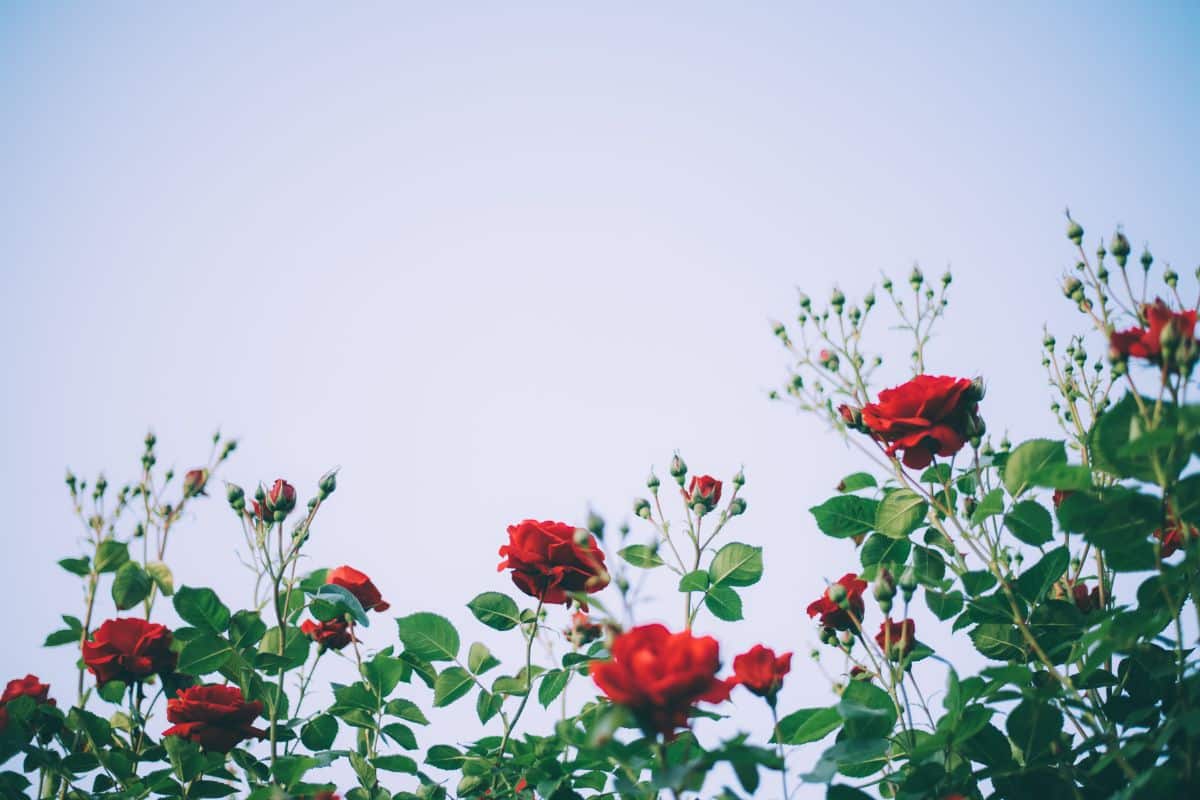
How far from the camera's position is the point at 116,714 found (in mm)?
2863

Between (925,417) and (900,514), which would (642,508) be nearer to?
(900,514)

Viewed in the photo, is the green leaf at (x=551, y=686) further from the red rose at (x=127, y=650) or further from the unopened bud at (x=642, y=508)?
the red rose at (x=127, y=650)

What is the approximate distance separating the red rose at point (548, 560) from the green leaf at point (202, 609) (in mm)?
853

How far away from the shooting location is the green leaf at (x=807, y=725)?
1799mm

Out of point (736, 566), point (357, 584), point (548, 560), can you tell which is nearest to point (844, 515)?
point (736, 566)

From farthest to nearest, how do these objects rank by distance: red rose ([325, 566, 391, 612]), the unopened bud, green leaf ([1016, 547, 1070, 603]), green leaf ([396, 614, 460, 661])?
the unopened bud, red rose ([325, 566, 391, 612]), green leaf ([396, 614, 460, 661]), green leaf ([1016, 547, 1070, 603])

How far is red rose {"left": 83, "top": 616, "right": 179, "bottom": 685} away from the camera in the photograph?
2410 mm

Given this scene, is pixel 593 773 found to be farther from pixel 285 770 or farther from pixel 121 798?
pixel 121 798

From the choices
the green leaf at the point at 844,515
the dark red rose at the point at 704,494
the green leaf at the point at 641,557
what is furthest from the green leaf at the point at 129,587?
the green leaf at the point at 844,515

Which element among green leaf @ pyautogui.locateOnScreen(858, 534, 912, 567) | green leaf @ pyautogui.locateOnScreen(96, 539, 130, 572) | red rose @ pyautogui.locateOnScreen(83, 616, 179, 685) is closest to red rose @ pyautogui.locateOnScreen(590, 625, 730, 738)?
green leaf @ pyautogui.locateOnScreen(858, 534, 912, 567)

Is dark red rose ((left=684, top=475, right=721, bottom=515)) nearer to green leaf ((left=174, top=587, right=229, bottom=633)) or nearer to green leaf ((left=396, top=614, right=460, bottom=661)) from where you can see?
green leaf ((left=396, top=614, right=460, bottom=661))

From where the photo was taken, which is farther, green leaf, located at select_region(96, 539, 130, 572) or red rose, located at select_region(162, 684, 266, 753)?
green leaf, located at select_region(96, 539, 130, 572)

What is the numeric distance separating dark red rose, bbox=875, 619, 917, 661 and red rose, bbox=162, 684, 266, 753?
1.84 meters

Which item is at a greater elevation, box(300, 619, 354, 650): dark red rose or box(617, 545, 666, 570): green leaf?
box(300, 619, 354, 650): dark red rose
